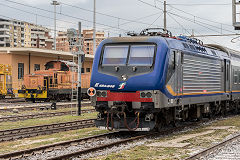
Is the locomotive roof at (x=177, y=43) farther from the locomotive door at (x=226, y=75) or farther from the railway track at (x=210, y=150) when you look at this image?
the railway track at (x=210, y=150)

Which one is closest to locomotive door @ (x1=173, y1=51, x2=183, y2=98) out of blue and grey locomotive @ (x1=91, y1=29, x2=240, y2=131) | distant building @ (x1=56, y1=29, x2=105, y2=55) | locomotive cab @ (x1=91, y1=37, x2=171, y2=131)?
blue and grey locomotive @ (x1=91, y1=29, x2=240, y2=131)

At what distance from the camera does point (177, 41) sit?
46.8 feet

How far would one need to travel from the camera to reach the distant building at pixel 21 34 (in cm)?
12938

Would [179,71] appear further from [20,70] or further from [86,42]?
[86,42]

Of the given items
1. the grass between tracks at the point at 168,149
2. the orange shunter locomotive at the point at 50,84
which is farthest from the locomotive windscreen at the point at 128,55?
the orange shunter locomotive at the point at 50,84

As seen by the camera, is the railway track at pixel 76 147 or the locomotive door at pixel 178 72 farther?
the locomotive door at pixel 178 72

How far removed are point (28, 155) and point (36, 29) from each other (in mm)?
141742

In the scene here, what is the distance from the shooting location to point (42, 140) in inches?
496

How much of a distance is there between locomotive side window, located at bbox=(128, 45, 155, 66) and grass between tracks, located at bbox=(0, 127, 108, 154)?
309cm

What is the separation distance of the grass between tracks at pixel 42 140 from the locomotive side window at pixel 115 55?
2673mm

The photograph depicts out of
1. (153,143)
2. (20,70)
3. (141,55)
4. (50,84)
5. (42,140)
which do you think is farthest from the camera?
(20,70)

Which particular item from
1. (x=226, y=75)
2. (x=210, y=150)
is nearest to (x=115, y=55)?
(x=210, y=150)

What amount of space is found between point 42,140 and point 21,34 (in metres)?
134

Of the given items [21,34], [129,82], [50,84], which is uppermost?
[21,34]
